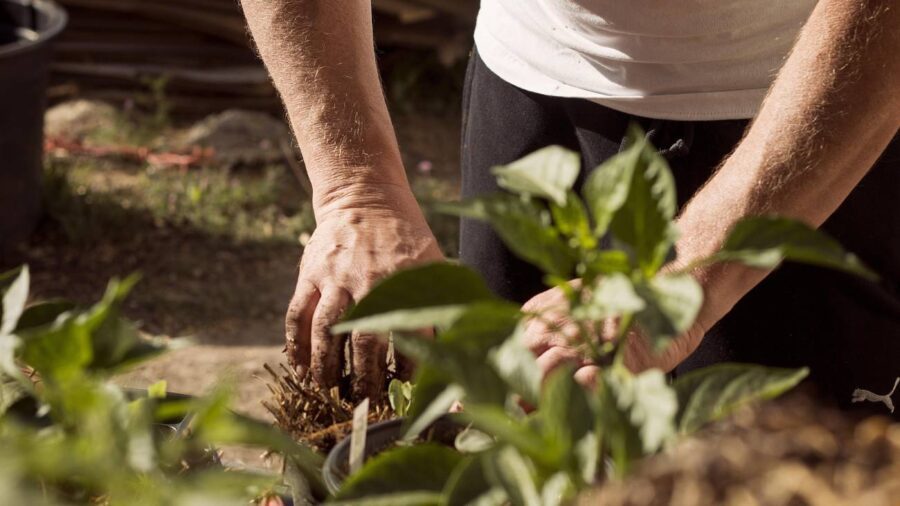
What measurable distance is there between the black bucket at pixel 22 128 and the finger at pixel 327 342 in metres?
2.71

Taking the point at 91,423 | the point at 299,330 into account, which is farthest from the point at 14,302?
the point at 299,330

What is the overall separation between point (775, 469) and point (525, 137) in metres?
1.24

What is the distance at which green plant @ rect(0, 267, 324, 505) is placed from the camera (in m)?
0.55

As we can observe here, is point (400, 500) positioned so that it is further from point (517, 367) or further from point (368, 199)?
point (368, 199)

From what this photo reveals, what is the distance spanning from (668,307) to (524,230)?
0.10 metres

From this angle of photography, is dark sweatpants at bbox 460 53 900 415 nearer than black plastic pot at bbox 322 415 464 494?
No

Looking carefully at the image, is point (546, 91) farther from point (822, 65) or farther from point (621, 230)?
point (621, 230)

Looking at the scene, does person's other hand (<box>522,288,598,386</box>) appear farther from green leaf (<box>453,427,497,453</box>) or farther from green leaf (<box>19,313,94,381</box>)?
green leaf (<box>19,313,94,381</box>)

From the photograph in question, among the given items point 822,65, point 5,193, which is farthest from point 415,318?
point 5,193

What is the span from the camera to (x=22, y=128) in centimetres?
372

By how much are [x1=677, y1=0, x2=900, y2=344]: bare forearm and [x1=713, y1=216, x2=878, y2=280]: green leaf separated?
55 cm

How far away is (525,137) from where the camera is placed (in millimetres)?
1743

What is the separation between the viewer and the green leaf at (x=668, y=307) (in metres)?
0.57

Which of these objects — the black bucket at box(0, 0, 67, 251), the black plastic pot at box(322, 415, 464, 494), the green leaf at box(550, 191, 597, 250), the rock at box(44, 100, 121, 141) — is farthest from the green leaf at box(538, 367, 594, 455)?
the rock at box(44, 100, 121, 141)
